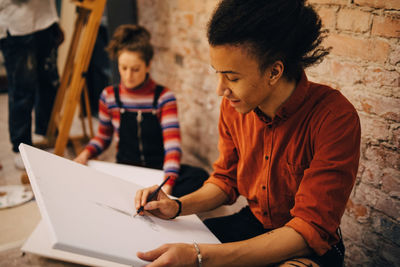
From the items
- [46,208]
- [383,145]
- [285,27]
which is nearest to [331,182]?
[285,27]

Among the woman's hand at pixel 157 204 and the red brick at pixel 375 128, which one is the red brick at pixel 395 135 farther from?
the woman's hand at pixel 157 204

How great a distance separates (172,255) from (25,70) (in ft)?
6.33

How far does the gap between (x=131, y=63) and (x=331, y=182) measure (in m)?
1.25

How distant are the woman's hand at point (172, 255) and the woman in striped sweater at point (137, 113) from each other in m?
0.93

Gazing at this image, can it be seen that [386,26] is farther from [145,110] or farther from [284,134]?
[145,110]

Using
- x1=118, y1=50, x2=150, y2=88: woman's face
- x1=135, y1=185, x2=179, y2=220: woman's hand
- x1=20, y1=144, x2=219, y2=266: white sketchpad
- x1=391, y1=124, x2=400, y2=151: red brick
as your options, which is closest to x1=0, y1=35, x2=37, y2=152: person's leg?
x1=118, y1=50, x2=150, y2=88: woman's face

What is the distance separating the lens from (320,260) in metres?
0.97

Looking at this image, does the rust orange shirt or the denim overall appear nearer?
the rust orange shirt

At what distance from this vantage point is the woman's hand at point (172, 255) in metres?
0.80

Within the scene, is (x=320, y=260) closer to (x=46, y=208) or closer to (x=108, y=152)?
(x=46, y=208)

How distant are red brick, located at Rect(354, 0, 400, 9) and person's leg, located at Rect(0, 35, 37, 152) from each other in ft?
6.32

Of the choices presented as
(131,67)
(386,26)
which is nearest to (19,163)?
(131,67)

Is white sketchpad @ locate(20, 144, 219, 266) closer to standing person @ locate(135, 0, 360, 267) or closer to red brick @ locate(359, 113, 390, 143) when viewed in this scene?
standing person @ locate(135, 0, 360, 267)

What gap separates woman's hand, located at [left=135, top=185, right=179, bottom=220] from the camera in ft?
3.34
